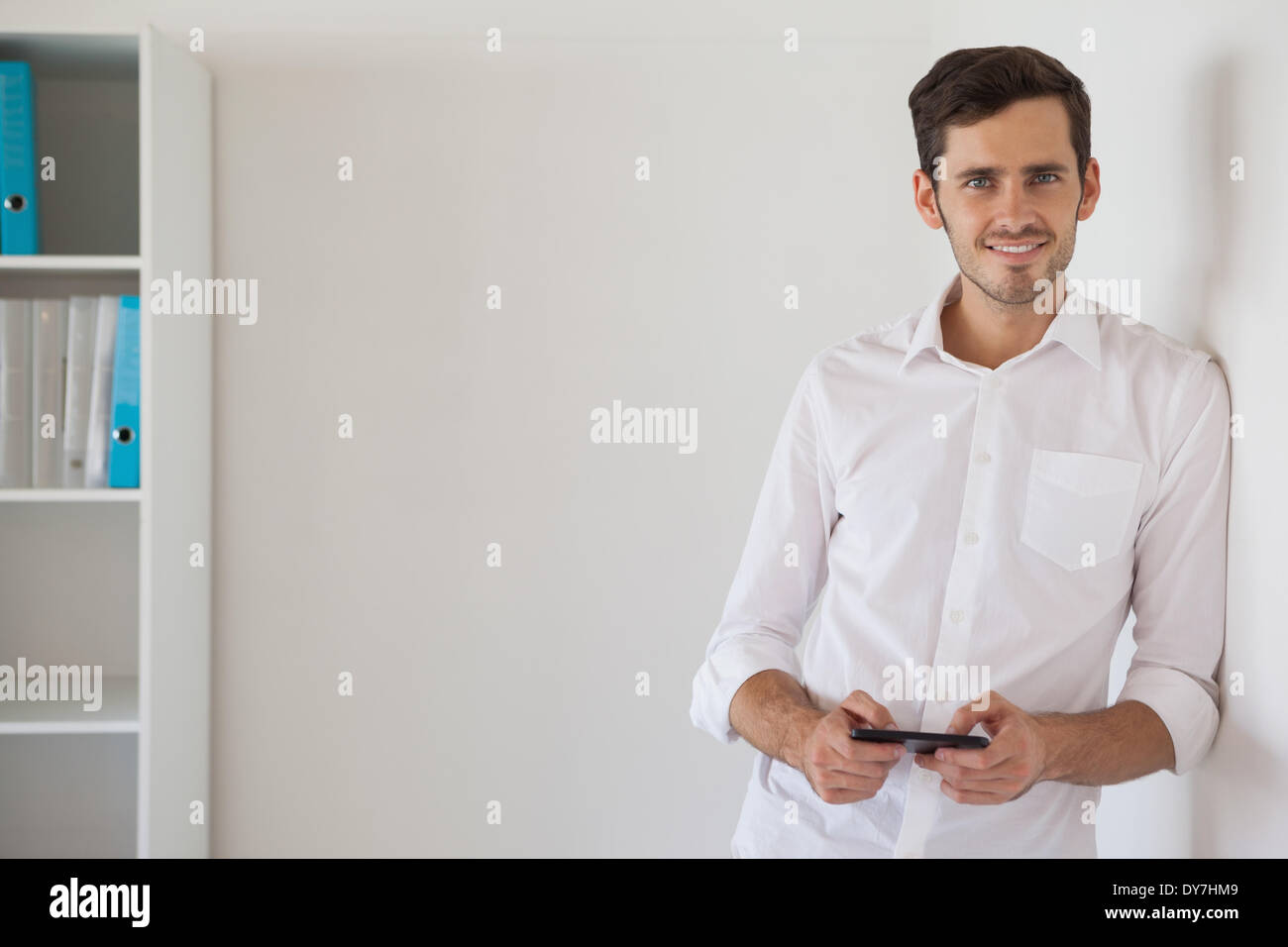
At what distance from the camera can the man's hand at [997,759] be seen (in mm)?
1124

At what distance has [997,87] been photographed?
1.28 metres

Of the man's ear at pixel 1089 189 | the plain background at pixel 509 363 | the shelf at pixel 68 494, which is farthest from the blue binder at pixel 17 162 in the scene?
the man's ear at pixel 1089 189

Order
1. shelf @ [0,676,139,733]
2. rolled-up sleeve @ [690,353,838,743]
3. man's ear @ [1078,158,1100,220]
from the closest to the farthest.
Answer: man's ear @ [1078,158,1100,220], rolled-up sleeve @ [690,353,838,743], shelf @ [0,676,139,733]

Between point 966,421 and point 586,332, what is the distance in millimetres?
1100

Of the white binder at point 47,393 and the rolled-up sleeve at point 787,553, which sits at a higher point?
the white binder at point 47,393

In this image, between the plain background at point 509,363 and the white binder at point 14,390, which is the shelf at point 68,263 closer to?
the white binder at point 14,390

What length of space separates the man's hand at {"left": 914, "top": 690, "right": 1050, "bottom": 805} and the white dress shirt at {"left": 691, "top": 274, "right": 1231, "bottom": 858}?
14 cm

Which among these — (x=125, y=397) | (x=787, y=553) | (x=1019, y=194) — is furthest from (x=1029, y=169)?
(x=125, y=397)

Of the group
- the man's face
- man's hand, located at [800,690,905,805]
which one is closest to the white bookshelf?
man's hand, located at [800,690,905,805]

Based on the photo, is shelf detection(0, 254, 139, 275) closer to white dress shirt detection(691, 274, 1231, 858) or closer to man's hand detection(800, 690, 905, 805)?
white dress shirt detection(691, 274, 1231, 858)

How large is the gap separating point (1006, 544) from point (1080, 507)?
0.10 meters

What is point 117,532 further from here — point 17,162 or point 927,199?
point 927,199

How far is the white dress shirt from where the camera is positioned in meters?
1.23
